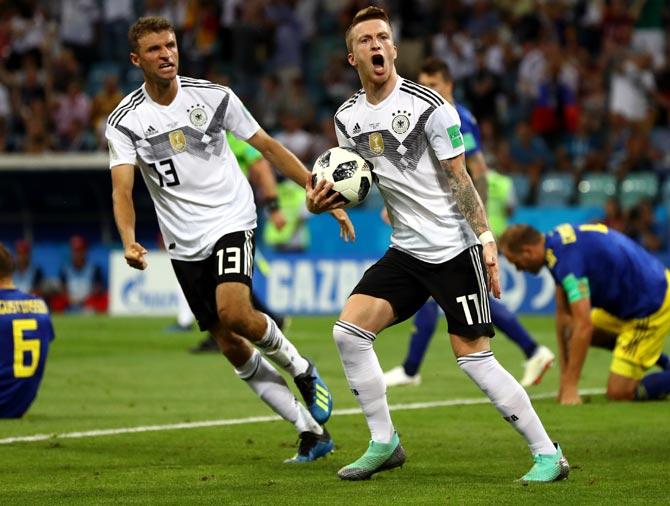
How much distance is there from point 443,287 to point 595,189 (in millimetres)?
14574

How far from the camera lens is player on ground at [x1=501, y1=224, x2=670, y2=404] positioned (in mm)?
9742

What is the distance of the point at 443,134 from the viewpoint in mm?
6660

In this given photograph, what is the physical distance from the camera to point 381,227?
20.6 m

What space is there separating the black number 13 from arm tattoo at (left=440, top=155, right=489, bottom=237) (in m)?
1.72

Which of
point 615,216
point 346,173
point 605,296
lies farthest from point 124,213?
point 615,216

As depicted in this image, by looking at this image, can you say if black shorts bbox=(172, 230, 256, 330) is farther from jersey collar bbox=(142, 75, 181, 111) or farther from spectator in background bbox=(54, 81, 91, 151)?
spectator in background bbox=(54, 81, 91, 151)

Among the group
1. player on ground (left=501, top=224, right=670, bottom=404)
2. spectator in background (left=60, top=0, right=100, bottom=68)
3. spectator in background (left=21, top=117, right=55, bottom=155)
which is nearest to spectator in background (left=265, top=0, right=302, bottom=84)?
spectator in background (left=60, top=0, right=100, bottom=68)

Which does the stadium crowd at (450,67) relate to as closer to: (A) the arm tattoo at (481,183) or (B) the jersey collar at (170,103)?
(A) the arm tattoo at (481,183)

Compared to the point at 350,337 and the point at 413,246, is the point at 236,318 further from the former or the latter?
the point at 413,246

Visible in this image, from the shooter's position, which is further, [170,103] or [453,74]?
[453,74]

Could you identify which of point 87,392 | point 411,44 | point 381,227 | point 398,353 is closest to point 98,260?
point 381,227

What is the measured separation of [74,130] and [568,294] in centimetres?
1497

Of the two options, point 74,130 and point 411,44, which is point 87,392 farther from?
point 411,44

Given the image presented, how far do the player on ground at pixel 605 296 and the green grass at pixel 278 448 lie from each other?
10.2 inches
